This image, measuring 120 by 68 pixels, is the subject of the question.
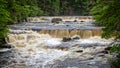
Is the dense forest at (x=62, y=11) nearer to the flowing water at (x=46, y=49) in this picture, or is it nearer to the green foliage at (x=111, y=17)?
the green foliage at (x=111, y=17)

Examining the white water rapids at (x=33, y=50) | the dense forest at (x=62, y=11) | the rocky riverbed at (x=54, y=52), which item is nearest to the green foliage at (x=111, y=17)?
the dense forest at (x=62, y=11)

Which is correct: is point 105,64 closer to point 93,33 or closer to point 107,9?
point 107,9

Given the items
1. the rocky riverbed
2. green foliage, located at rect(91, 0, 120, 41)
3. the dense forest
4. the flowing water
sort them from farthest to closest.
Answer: the flowing water
the rocky riverbed
the dense forest
green foliage, located at rect(91, 0, 120, 41)

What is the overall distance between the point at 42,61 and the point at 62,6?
48868 millimetres

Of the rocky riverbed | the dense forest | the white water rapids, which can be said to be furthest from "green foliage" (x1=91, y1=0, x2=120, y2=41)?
the white water rapids

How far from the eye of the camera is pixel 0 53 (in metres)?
17.5

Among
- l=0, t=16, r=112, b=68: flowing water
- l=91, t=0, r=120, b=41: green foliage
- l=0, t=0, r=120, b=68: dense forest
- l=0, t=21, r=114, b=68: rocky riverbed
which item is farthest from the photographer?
l=0, t=16, r=112, b=68: flowing water

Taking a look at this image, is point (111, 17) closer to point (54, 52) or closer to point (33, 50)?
point (54, 52)

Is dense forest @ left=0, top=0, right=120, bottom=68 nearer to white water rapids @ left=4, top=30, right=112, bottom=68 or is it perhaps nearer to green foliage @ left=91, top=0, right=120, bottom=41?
green foliage @ left=91, top=0, right=120, bottom=41

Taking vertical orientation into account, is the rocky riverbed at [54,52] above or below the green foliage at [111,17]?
below

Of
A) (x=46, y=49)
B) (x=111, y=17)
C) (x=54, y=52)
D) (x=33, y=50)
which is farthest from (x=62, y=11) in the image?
(x=111, y=17)

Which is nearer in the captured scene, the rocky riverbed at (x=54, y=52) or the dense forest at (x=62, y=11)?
the dense forest at (x=62, y=11)

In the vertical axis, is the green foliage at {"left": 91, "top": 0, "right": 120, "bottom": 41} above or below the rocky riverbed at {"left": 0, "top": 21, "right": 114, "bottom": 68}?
above

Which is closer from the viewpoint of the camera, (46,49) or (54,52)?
(54,52)
